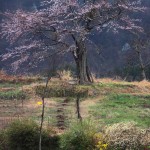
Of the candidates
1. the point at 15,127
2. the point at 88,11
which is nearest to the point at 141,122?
the point at 15,127

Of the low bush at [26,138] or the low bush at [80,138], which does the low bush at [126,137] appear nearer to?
the low bush at [80,138]

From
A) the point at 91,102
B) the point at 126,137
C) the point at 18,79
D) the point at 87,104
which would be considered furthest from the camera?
the point at 18,79

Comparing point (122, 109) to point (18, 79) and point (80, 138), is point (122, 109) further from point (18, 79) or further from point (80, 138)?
point (18, 79)

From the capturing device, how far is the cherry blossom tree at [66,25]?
2361 centimetres

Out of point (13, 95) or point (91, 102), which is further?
point (13, 95)

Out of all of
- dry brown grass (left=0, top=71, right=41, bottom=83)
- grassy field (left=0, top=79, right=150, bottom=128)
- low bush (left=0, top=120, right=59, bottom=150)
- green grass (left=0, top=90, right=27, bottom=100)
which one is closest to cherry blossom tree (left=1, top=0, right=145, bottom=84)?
dry brown grass (left=0, top=71, right=41, bottom=83)

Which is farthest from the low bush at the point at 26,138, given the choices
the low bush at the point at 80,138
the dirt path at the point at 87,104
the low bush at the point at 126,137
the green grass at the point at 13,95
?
the green grass at the point at 13,95

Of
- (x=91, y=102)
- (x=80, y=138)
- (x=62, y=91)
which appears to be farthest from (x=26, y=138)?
(x=62, y=91)

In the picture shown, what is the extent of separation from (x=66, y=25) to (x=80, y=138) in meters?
13.8

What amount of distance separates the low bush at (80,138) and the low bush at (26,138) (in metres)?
0.67

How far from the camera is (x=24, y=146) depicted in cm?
1245

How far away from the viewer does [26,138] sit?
12367mm

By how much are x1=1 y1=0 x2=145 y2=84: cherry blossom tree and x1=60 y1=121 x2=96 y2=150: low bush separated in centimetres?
1160

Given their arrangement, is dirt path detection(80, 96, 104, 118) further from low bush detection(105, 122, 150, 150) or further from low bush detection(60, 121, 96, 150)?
low bush detection(105, 122, 150, 150)
